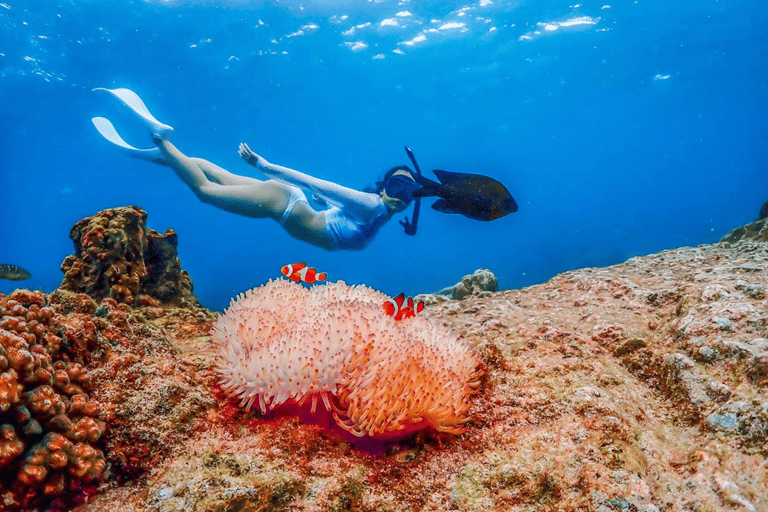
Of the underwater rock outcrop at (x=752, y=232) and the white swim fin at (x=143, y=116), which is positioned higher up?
the white swim fin at (x=143, y=116)

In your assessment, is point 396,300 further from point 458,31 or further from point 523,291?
point 458,31

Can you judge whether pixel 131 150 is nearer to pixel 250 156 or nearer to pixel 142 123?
pixel 142 123

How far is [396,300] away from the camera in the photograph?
2.51m

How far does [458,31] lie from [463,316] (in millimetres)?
20331

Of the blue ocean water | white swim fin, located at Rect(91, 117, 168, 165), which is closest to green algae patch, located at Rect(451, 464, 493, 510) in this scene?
the blue ocean water

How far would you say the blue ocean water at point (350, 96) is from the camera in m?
17.5

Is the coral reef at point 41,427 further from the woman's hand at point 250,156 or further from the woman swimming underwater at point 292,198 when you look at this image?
the woman's hand at point 250,156

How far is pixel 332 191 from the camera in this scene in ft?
20.8

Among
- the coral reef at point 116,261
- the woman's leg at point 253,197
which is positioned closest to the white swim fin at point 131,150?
the woman's leg at point 253,197

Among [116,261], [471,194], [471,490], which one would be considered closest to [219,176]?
[116,261]

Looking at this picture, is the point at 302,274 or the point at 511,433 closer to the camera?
the point at 511,433

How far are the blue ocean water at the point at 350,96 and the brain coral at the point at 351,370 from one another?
181 inches

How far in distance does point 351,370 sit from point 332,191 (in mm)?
4825

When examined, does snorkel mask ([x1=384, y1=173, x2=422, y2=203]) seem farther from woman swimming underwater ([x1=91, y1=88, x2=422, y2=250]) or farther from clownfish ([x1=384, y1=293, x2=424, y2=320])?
clownfish ([x1=384, y1=293, x2=424, y2=320])
